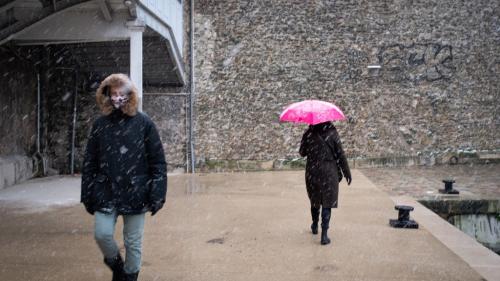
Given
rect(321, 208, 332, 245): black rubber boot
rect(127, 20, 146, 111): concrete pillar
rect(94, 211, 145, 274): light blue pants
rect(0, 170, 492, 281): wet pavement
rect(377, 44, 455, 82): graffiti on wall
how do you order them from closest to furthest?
rect(94, 211, 145, 274): light blue pants, rect(0, 170, 492, 281): wet pavement, rect(321, 208, 332, 245): black rubber boot, rect(127, 20, 146, 111): concrete pillar, rect(377, 44, 455, 82): graffiti on wall

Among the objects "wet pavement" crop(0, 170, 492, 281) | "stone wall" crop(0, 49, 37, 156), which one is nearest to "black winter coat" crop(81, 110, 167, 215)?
"wet pavement" crop(0, 170, 492, 281)

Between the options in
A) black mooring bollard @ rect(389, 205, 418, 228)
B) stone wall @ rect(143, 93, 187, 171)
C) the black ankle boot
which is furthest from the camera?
stone wall @ rect(143, 93, 187, 171)

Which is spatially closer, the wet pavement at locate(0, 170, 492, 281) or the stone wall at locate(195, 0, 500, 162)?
the wet pavement at locate(0, 170, 492, 281)

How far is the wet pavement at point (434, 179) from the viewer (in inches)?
384

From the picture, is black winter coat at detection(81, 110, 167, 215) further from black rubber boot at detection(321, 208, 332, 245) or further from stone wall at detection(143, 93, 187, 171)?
stone wall at detection(143, 93, 187, 171)

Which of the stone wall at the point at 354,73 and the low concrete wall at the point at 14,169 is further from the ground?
the stone wall at the point at 354,73

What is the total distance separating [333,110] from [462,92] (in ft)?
34.5

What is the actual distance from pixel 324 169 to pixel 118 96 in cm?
281

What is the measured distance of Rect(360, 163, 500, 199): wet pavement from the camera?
32.0 feet

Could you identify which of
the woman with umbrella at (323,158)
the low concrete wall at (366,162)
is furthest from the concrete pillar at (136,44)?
the low concrete wall at (366,162)

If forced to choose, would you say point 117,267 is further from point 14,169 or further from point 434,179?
point 434,179

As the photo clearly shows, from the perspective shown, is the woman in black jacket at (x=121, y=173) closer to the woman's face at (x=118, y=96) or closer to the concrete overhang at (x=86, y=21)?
the woman's face at (x=118, y=96)

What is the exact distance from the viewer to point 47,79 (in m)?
12.5

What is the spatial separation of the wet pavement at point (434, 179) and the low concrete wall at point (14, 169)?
24.9ft
